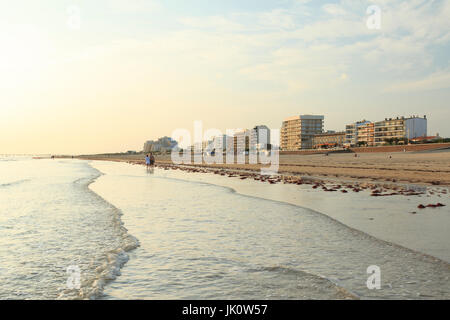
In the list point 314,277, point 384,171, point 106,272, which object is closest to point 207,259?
point 106,272

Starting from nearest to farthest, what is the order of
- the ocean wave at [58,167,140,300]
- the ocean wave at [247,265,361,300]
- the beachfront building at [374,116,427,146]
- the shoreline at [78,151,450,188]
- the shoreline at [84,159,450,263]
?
the ocean wave at [247,265,361,300]
the ocean wave at [58,167,140,300]
the shoreline at [84,159,450,263]
the shoreline at [78,151,450,188]
the beachfront building at [374,116,427,146]

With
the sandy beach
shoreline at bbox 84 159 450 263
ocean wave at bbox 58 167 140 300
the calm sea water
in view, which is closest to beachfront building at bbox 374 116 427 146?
the sandy beach

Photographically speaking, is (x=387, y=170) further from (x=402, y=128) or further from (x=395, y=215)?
(x=402, y=128)

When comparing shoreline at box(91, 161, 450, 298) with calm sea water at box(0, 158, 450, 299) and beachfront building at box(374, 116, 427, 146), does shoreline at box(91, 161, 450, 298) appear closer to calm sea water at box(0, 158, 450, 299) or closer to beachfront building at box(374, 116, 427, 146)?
calm sea water at box(0, 158, 450, 299)

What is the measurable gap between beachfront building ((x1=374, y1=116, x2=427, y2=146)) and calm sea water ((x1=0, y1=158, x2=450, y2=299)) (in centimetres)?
17905

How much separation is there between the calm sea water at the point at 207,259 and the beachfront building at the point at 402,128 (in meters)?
179

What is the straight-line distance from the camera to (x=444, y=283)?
209 inches

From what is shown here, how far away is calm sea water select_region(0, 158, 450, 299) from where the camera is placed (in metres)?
5.32

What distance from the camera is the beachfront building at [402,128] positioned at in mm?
176500

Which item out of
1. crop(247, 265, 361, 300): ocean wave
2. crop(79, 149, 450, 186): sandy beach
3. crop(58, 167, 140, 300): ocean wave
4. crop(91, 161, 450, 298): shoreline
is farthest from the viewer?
crop(79, 149, 450, 186): sandy beach

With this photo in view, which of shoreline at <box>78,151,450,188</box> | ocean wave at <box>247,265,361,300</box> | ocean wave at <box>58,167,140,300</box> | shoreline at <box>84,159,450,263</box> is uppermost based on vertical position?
shoreline at <box>78,151,450,188</box>

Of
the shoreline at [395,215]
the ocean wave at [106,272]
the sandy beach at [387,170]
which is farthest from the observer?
the sandy beach at [387,170]

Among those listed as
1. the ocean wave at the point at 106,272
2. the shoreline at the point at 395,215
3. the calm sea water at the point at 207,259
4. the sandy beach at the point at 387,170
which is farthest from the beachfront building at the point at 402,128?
the ocean wave at the point at 106,272

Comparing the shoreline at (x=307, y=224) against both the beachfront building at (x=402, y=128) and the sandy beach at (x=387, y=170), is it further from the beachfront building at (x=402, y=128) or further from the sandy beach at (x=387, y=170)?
the beachfront building at (x=402, y=128)
